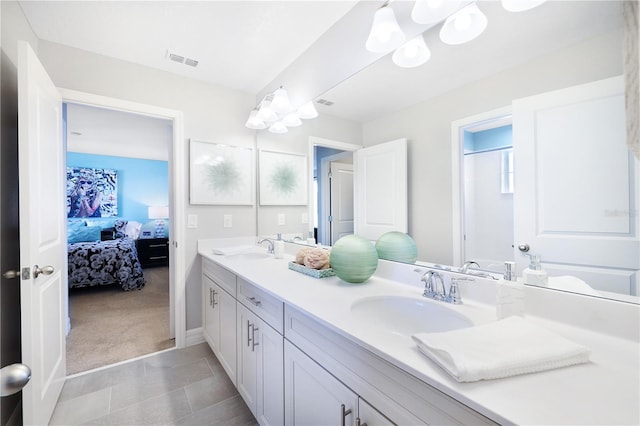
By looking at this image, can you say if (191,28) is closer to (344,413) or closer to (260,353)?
(260,353)

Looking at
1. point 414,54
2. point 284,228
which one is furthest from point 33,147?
point 414,54

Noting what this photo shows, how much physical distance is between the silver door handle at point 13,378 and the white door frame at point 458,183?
1.24m

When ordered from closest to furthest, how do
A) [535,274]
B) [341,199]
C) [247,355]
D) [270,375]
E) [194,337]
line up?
[535,274] → [270,375] → [247,355] → [341,199] → [194,337]

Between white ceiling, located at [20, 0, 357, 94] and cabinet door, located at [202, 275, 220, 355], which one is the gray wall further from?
cabinet door, located at [202, 275, 220, 355]

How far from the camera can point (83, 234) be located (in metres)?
5.08

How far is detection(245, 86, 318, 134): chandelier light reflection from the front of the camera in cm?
203

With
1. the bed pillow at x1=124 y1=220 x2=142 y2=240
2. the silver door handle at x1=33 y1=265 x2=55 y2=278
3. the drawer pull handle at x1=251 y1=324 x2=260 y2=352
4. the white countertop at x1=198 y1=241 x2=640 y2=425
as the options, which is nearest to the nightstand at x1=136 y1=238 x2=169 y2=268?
the bed pillow at x1=124 y1=220 x2=142 y2=240

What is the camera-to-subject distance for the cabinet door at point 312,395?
0.81m

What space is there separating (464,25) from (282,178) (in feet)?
5.48

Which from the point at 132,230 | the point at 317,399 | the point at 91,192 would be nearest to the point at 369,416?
the point at 317,399

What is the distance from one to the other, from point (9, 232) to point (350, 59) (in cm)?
218

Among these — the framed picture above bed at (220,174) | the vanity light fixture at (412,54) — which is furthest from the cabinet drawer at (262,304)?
the vanity light fixture at (412,54)

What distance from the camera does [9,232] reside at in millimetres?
1465

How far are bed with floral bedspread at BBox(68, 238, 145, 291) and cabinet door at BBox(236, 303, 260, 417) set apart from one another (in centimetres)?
326
